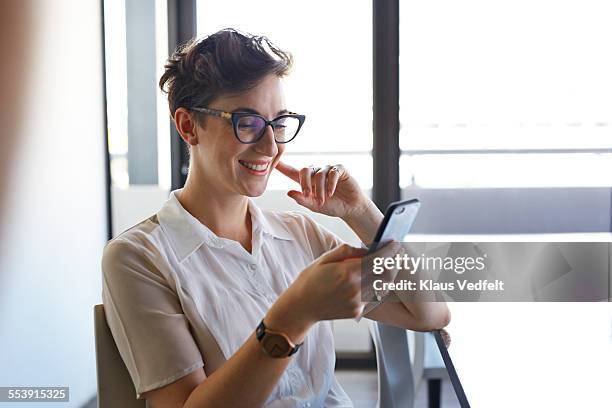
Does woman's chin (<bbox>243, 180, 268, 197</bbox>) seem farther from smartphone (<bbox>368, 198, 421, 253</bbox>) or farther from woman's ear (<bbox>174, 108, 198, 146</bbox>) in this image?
smartphone (<bbox>368, 198, 421, 253</bbox>)

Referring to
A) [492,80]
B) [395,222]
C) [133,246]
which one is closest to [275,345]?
[395,222]

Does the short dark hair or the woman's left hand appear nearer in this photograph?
the short dark hair

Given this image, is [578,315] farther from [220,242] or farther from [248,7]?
[248,7]

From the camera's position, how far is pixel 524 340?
138cm

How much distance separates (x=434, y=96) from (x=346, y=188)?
2.15 metres

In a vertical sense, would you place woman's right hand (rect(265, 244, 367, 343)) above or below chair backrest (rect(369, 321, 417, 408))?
above

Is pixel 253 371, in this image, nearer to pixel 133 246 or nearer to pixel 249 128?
pixel 133 246

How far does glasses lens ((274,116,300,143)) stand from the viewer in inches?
48.5

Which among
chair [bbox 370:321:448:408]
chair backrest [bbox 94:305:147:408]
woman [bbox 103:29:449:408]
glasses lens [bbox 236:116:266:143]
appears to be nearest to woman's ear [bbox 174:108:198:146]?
woman [bbox 103:29:449:408]

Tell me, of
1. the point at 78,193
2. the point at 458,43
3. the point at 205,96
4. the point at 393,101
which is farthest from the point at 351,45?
the point at 205,96

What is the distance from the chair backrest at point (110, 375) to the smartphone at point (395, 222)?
49 cm

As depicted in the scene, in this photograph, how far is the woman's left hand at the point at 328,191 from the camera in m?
1.33

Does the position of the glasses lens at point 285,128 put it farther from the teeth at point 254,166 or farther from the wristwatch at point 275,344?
the wristwatch at point 275,344

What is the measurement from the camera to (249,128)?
1.22 meters
